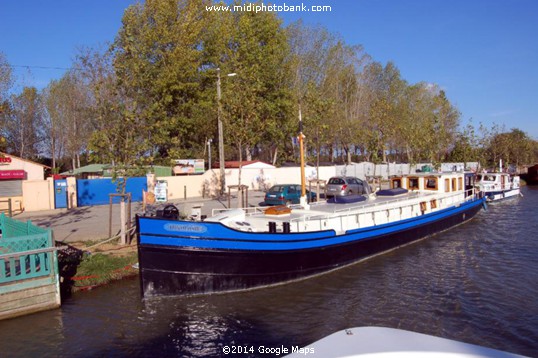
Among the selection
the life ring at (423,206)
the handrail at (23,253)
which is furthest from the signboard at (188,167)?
the handrail at (23,253)

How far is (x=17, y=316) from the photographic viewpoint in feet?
33.6

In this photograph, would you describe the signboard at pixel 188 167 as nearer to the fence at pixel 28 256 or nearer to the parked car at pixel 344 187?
the parked car at pixel 344 187

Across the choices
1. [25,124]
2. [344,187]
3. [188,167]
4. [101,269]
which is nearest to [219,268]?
[101,269]

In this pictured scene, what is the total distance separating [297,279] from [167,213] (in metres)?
4.74

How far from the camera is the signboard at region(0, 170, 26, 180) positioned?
947 inches

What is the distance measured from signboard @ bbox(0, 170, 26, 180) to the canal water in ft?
51.0

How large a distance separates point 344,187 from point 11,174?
20.1 m

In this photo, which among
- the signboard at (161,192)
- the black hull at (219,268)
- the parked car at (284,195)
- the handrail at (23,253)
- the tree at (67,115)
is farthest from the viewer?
the tree at (67,115)

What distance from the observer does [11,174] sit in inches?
957

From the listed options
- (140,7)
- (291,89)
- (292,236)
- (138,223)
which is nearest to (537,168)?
(291,89)

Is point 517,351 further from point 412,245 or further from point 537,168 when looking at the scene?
point 537,168

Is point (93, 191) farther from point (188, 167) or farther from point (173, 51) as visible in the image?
point (173, 51)

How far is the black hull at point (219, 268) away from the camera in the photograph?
11320 mm

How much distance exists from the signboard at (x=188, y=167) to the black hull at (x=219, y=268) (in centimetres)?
2250
